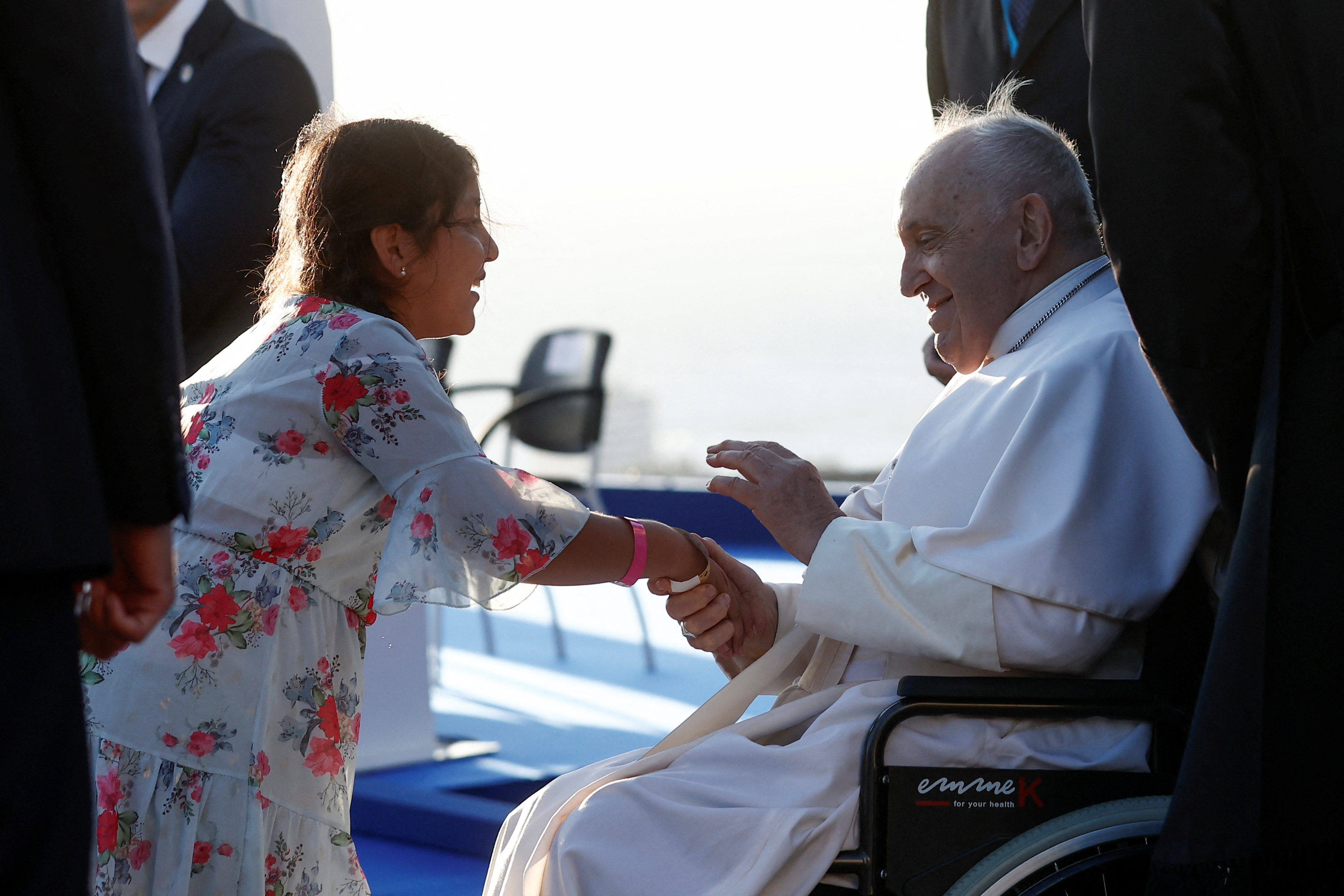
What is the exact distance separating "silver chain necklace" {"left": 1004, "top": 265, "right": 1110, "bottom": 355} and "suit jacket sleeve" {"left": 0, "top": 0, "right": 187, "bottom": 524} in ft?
3.90

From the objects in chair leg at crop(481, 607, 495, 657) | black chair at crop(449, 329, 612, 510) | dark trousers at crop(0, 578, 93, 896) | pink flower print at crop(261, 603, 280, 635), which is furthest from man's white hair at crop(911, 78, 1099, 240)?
chair leg at crop(481, 607, 495, 657)

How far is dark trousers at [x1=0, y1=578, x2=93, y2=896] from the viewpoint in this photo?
708mm

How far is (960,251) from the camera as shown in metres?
1.68

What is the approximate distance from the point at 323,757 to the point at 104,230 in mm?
913

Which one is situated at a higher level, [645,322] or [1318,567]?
[1318,567]

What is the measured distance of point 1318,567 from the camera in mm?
1043

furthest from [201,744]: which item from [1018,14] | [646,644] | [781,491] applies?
[646,644]

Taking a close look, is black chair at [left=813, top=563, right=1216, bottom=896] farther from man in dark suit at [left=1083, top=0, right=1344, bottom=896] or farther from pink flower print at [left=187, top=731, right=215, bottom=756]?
pink flower print at [left=187, top=731, right=215, bottom=756]

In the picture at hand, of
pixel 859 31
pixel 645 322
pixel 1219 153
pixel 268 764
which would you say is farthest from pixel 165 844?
pixel 645 322

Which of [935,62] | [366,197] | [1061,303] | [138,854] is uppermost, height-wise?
[935,62]

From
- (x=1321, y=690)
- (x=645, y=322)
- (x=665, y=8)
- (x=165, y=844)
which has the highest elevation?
(x=665, y=8)

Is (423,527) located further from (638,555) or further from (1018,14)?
(1018,14)

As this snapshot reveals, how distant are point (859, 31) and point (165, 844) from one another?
23.5 feet

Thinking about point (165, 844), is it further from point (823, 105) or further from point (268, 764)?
point (823, 105)
